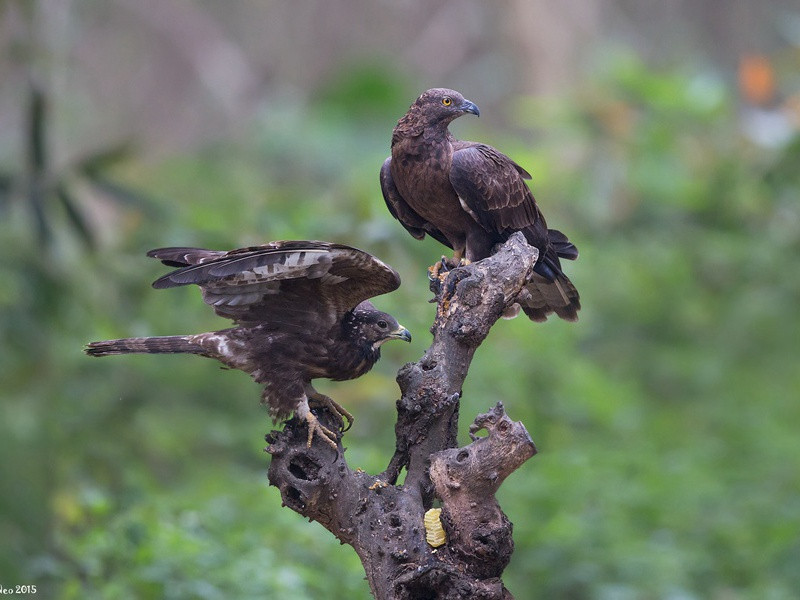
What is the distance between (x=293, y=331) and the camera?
3961mm

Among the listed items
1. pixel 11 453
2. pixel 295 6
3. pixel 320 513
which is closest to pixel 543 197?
pixel 11 453

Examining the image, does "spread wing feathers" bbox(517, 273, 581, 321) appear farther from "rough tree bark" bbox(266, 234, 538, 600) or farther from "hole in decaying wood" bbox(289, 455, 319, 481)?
"hole in decaying wood" bbox(289, 455, 319, 481)

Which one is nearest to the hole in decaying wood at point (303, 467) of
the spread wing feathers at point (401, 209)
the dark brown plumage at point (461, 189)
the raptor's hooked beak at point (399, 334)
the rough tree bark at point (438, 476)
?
the rough tree bark at point (438, 476)

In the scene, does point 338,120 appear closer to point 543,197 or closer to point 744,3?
point 543,197

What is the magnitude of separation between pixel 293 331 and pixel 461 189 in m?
0.92

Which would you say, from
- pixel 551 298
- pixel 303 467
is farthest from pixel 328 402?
pixel 551 298

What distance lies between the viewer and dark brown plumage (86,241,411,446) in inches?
147

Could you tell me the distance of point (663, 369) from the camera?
11.4 meters

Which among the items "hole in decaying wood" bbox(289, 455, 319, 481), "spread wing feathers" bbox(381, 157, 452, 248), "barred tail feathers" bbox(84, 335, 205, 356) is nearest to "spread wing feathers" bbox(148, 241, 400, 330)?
"barred tail feathers" bbox(84, 335, 205, 356)

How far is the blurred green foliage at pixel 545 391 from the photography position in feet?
19.2

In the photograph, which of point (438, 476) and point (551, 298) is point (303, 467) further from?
point (551, 298)

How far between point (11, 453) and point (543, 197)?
591 cm

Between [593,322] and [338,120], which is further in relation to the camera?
[338,120]

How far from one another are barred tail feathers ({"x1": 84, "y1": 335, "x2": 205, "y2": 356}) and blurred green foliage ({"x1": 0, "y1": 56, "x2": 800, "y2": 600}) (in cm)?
126
